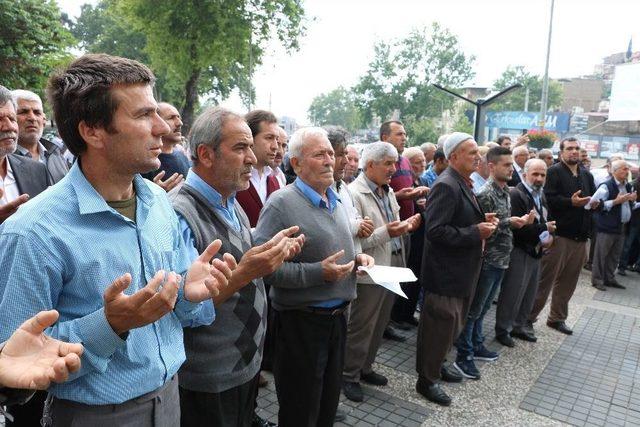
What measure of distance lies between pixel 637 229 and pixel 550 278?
4.72 m

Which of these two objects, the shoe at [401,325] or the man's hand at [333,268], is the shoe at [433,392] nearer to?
the shoe at [401,325]

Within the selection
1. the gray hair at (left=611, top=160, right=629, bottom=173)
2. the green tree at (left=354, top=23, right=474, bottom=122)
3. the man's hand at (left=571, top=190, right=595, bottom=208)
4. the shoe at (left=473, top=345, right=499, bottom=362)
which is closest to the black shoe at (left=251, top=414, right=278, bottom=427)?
the shoe at (left=473, top=345, right=499, bottom=362)

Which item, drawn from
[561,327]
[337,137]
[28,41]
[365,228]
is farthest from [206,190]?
[28,41]

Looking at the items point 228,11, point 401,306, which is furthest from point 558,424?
point 228,11

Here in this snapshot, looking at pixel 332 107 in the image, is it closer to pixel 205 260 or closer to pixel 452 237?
pixel 452 237

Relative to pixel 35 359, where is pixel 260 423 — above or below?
below

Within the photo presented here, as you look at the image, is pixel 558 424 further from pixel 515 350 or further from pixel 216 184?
pixel 216 184

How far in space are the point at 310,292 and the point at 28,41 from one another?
1113cm

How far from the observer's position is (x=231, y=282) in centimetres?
191

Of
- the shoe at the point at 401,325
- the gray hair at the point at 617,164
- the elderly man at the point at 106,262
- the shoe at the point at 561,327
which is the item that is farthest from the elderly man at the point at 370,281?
the gray hair at the point at 617,164

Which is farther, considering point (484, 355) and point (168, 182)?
point (484, 355)

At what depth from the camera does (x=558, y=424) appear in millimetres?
3736

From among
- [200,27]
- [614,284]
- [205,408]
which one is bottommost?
[614,284]

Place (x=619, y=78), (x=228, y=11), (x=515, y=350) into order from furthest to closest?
(x=228, y=11), (x=619, y=78), (x=515, y=350)
